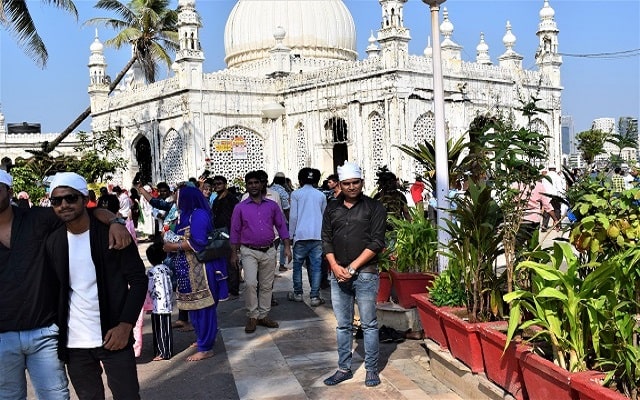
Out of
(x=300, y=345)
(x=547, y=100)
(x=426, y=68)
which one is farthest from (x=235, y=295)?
(x=547, y=100)

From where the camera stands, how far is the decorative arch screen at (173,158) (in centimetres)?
2395

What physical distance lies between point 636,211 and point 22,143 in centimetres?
4261

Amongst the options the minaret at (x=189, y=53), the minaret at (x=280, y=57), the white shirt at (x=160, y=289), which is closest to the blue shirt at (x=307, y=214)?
the white shirt at (x=160, y=289)

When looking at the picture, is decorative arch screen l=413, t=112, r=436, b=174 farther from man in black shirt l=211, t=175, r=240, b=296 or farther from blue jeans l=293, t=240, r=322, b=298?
blue jeans l=293, t=240, r=322, b=298

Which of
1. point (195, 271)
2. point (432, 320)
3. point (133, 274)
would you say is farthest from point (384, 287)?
point (133, 274)

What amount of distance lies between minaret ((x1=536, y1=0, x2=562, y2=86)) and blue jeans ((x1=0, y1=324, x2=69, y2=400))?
2600cm

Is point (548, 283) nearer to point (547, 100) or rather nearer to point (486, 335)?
point (486, 335)

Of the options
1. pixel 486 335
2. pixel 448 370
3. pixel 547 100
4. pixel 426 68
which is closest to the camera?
pixel 486 335

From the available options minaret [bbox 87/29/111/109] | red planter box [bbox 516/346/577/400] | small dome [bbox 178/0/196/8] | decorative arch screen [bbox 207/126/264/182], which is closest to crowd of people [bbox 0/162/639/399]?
red planter box [bbox 516/346/577/400]

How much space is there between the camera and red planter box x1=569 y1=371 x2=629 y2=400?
3074mm

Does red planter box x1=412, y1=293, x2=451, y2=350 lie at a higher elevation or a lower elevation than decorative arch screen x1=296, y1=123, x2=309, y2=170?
lower

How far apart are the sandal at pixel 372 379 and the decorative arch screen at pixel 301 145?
1872 centimetres

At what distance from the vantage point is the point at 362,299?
203 inches

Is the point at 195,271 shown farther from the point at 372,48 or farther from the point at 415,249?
the point at 372,48
